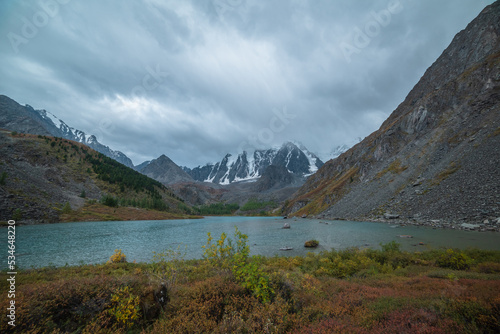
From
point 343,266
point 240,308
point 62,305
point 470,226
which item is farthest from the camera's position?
point 470,226

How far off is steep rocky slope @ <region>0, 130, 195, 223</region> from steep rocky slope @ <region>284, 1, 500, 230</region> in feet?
371

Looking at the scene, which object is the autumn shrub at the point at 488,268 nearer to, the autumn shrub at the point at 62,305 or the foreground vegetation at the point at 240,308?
the foreground vegetation at the point at 240,308

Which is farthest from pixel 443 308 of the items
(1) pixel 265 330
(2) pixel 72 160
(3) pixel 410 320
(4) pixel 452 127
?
(2) pixel 72 160

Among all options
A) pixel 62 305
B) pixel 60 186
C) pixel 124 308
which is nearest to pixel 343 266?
pixel 124 308

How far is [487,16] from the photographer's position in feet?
349

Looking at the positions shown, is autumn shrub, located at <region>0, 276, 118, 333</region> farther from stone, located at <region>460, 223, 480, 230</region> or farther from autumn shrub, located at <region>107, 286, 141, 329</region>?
stone, located at <region>460, 223, 480, 230</region>

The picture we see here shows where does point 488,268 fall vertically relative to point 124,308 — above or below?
above

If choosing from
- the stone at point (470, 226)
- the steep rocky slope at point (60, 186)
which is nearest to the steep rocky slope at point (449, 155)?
the stone at point (470, 226)

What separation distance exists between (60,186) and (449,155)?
187 metres

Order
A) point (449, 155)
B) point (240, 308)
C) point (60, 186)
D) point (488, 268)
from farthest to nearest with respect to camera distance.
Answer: point (60, 186)
point (449, 155)
point (488, 268)
point (240, 308)

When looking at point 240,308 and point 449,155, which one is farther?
point 449,155

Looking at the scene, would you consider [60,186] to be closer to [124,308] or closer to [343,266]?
[124,308]

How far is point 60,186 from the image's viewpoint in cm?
12162

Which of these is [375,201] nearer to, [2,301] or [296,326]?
[296,326]
